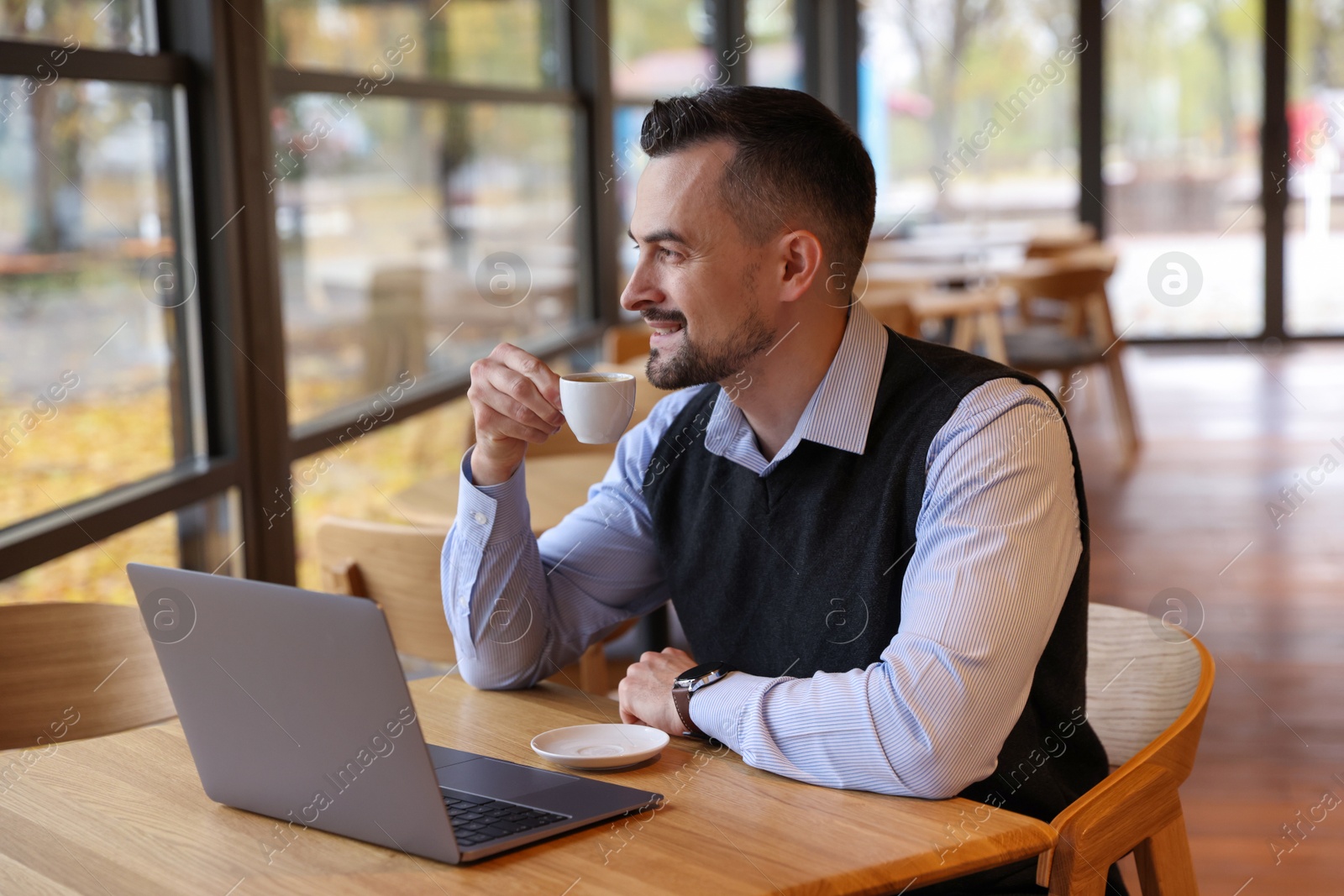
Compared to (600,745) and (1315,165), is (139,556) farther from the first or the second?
(1315,165)

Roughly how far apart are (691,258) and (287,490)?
6.68 ft

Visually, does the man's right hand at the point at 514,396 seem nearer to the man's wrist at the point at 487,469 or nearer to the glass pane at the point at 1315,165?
the man's wrist at the point at 487,469

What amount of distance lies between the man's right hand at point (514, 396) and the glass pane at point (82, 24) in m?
1.53

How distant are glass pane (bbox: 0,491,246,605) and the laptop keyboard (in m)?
1.44

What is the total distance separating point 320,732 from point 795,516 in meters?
0.60

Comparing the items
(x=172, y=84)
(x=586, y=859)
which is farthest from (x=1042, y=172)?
(x=586, y=859)

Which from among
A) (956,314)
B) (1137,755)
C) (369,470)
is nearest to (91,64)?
(369,470)

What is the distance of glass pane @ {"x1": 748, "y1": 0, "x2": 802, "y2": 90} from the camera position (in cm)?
821

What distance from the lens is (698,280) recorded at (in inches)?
58.7

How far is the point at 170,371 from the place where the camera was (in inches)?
119

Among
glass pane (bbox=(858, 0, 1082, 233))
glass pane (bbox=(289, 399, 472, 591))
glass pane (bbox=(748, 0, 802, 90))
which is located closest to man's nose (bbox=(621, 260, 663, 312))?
glass pane (bbox=(289, 399, 472, 591))

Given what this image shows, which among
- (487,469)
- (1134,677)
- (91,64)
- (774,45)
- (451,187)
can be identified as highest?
(774,45)

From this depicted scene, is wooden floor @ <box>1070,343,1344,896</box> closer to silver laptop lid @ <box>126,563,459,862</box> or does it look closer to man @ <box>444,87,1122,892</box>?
man @ <box>444,87,1122,892</box>

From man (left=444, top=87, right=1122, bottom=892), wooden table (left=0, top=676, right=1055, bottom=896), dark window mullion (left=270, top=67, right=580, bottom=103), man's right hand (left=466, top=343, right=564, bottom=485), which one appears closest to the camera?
wooden table (left=0, top=676, right=1055, bottom=896)
